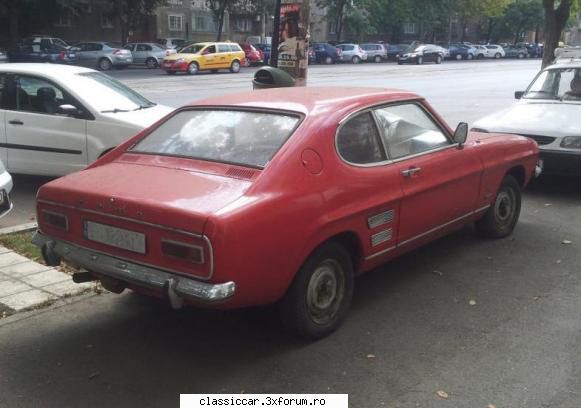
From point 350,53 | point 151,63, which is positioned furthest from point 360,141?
point 350,53

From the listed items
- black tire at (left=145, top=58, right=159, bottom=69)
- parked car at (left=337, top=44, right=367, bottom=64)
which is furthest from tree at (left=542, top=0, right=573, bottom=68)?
parked car at (left=337, top=44, right=367, bottom=64)

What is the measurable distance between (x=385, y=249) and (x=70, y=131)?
4.65m

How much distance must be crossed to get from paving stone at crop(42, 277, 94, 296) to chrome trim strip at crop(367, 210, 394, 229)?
87.2 inches

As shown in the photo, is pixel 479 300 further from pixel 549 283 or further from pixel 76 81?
pixel 76 81

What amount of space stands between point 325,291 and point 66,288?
81.6 inches

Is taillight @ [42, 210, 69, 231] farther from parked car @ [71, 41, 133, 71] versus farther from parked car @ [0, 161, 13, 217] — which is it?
parked car @ [71, 41, 133, 71]

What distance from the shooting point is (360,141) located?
443cm

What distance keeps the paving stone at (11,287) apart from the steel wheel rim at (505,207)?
4.08 metres

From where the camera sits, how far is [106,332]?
426 cm

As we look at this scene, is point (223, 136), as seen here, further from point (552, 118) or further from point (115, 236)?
point (552, 118)

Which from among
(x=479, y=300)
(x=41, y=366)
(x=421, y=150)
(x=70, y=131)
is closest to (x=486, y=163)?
(x=421, y=150)

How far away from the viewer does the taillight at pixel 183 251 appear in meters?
3.39

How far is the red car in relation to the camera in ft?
11.4

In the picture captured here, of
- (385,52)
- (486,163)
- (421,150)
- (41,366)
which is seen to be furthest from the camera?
(385,52)
